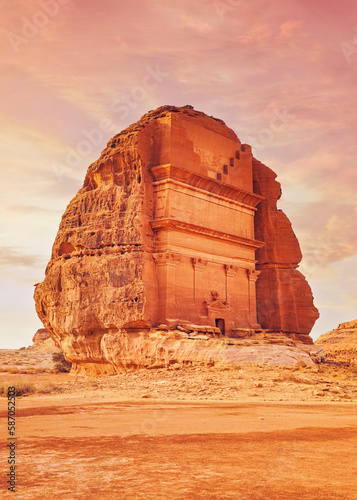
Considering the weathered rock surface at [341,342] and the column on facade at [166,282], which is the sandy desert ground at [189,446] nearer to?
the column on facade at [166,282]

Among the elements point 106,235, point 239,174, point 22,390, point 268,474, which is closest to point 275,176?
point 239,174

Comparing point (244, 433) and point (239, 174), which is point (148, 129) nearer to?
point (239, 174)

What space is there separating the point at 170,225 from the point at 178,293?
9.20ft

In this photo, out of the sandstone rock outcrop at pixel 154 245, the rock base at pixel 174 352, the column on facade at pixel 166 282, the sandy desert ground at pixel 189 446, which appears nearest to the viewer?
the sandy desert ground at pixel 189 446

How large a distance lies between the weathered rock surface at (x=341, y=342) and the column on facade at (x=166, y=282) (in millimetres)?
29110

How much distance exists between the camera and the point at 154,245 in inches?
813

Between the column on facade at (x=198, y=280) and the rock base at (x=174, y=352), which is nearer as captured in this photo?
the rock base at (x=174, y=352)

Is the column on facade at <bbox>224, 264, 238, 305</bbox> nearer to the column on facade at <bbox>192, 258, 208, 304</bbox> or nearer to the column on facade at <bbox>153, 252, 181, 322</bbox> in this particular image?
the column on facade at <bbox>192, 258, 208, 304</bbox>

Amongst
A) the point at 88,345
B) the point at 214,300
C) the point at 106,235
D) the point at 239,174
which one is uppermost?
the point at 239,174

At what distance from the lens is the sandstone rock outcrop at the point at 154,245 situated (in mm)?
19797

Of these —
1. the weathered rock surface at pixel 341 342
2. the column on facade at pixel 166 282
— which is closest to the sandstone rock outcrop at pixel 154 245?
the column on facade at pixel 166 282

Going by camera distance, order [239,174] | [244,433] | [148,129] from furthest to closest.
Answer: [239,174]
[148,129]
[244,433]

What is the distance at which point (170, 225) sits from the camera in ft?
66.4

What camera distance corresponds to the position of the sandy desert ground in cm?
406
